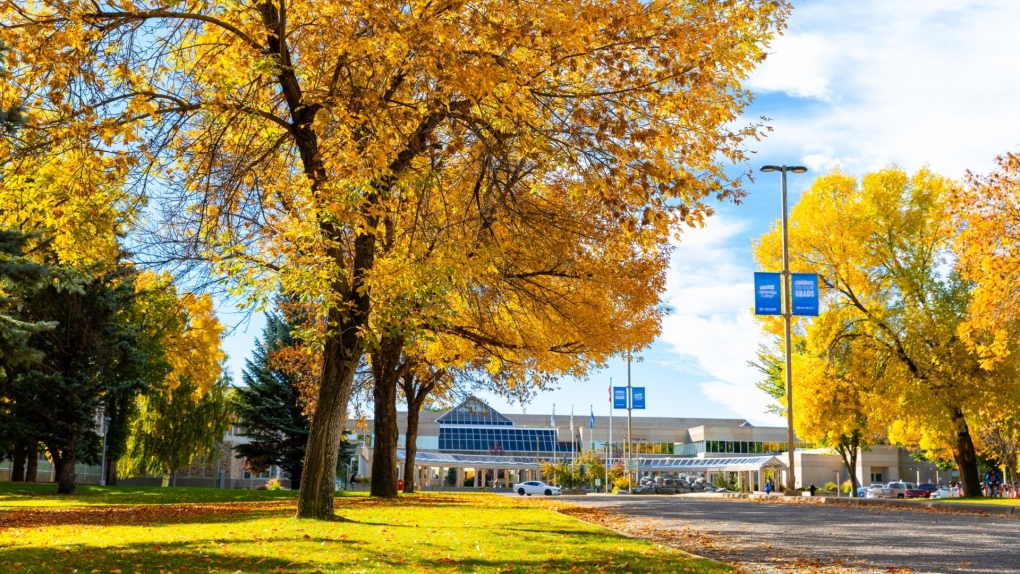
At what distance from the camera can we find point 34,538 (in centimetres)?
1355

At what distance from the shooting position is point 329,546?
37.2ft

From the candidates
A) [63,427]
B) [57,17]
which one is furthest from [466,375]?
[57,17]

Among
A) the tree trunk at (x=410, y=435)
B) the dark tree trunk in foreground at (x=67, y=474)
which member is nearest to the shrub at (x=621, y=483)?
the tree trunk at (x=410, y=435)

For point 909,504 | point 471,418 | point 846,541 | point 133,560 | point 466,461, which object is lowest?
point 466,461

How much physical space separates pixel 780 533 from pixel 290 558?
8514 mm

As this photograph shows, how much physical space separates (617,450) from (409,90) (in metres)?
80.0

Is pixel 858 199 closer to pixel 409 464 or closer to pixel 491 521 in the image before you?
pixel 409 464

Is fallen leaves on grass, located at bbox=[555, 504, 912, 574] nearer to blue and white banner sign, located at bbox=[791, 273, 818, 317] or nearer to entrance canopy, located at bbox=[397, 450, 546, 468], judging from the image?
blue and white banner sign, located at bbox=[791, 273, 818, 317]

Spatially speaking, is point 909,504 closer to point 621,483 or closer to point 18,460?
point 621,483

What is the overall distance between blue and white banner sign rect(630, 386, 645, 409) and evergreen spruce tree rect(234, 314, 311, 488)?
1987 cm

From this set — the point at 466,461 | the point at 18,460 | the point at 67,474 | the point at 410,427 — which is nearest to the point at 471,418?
the point at 466,461

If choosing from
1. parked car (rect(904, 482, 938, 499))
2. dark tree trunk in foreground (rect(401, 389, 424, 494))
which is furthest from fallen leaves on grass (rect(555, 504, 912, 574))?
parked car (rect(904, 482, 938, 499))

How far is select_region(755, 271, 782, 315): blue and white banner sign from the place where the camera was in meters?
29.6

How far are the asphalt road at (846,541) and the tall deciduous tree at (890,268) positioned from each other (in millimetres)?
15244
